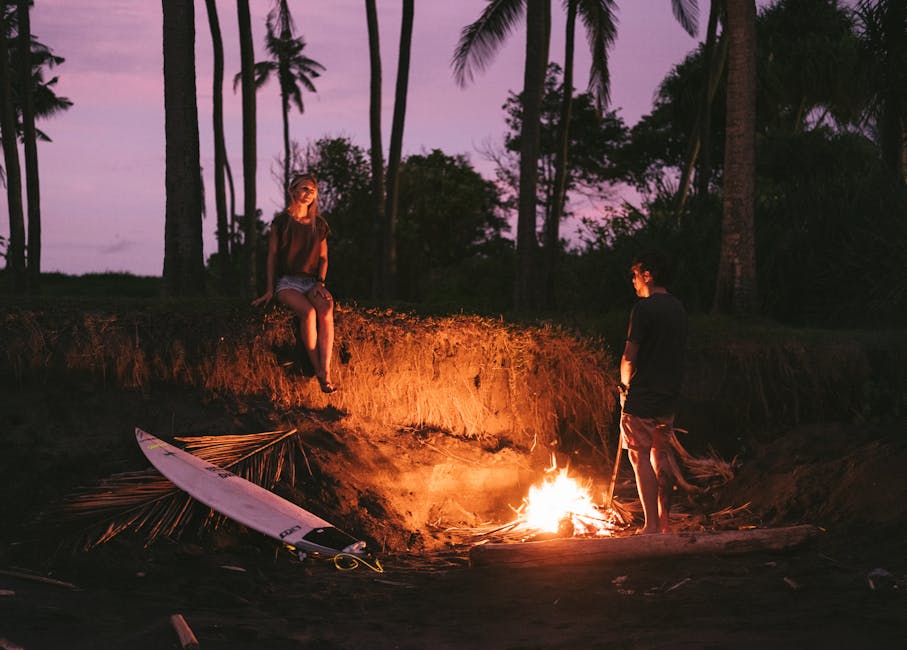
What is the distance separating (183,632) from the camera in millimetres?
4945

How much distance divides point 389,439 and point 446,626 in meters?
3.77

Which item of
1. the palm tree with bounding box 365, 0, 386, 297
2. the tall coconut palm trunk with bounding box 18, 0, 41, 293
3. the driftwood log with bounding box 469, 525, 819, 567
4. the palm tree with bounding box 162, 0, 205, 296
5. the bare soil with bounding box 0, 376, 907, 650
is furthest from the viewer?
the tall coconut palm trunk with bounding box 18, 0, 41, 293

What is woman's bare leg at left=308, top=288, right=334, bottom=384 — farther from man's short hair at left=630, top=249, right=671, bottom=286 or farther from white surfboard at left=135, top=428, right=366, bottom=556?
man's short hair at left=630, top=249, right=671, bottom=286

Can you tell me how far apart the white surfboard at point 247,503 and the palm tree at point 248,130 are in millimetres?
12943

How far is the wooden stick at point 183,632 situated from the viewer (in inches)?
193

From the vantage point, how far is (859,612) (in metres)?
5.47

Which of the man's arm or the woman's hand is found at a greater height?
the woman's hand

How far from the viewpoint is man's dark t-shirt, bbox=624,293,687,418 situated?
728 cm

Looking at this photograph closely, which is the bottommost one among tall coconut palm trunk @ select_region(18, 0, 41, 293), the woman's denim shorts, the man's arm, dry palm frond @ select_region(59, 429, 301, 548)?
dry palm frond @ select_region(59, 429, 301, 548)

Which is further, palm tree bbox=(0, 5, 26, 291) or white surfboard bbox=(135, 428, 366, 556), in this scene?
palm tree bbox=(0, 5, 26, 291)

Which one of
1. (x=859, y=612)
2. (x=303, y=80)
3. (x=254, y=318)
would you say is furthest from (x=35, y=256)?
(x=303, y=80)

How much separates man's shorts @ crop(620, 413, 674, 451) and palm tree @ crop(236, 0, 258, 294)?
46.7ft

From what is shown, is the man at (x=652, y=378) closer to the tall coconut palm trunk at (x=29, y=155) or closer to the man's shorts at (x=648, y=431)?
the man's shorts at (x=648, y=431)

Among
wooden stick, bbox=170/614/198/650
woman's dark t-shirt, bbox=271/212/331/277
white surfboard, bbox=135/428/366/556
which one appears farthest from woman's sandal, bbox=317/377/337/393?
wooden stick, bbox=170/614/198/650
